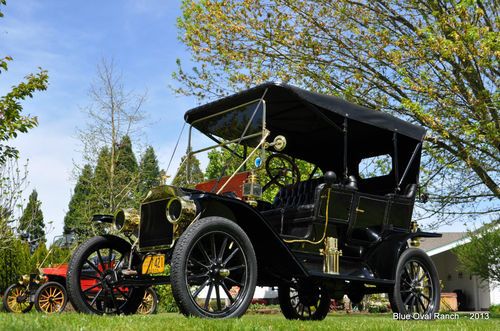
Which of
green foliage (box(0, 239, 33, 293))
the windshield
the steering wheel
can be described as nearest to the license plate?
the windshield

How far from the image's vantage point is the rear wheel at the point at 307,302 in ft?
26.7

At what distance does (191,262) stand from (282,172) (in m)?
2.96

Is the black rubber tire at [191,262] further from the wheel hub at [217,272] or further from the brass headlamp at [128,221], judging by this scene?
the brass headlamp at [128,221]

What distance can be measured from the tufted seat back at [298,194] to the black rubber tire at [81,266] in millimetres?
2164

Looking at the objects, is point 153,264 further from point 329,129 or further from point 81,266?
point 329,129

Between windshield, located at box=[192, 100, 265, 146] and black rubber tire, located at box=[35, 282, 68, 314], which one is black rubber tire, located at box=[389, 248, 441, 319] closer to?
windshield, located at box=[192, 100, 265, 146]

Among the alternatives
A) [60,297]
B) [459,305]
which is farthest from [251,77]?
[459,305]

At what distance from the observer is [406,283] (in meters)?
7.68

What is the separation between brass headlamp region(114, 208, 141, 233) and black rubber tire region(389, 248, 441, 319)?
3.08 m

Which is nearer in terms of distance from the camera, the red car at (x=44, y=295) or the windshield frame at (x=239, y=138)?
the windshield frame at (x=239, y=138)

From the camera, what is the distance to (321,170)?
9.02 meters

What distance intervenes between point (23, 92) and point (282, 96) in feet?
18.2

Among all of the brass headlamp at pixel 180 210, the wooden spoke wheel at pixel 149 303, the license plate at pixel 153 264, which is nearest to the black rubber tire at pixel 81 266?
the license plate at pixel 153 264

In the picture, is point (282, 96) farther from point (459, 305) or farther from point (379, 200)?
point (459, 305)
